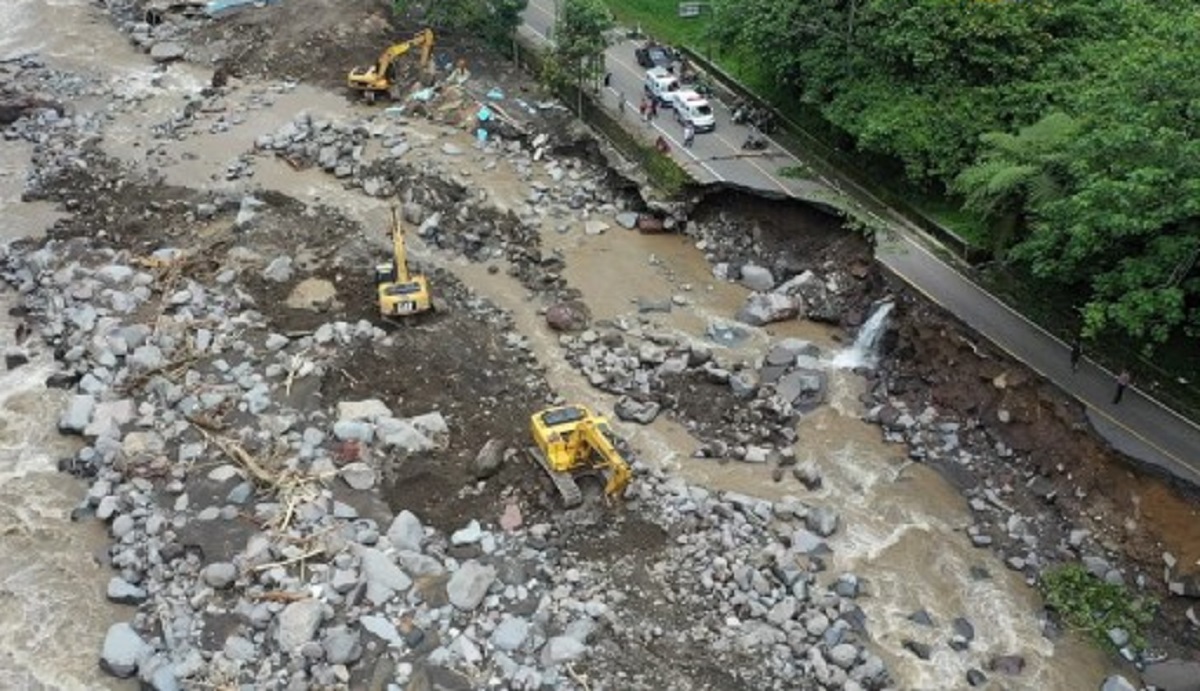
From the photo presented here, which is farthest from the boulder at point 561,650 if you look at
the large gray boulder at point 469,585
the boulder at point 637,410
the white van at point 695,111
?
the white van at point 695,111

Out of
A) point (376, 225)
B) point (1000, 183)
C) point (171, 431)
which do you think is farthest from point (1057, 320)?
point (171, 431)

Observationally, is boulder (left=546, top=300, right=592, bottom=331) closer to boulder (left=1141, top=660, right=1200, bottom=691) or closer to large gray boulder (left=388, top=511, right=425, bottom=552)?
large gray boulder (left=388, top=511, right=425, bottom=552)

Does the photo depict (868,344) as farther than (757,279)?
No

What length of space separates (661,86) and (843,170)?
7.74 metres

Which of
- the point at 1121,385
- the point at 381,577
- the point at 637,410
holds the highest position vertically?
the point at 1121,385

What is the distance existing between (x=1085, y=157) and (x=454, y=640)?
55.6 feet

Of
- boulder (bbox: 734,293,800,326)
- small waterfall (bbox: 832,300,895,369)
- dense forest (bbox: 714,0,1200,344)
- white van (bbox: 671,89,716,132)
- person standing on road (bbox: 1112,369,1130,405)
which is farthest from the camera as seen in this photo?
white van (bbox: 671,89,716,132)

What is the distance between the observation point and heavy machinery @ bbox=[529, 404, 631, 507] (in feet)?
68.7

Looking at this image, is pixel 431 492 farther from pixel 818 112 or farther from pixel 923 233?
pixel 818 112

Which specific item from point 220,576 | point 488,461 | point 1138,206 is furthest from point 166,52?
point 1138,206

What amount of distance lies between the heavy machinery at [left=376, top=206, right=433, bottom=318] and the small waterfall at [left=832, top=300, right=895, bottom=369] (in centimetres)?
1131

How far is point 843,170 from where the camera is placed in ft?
105

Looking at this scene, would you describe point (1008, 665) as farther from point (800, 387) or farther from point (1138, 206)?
point (1138, 206)

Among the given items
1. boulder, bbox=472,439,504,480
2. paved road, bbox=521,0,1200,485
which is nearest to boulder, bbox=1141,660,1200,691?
paved road, bbox=521,0,1200,485
